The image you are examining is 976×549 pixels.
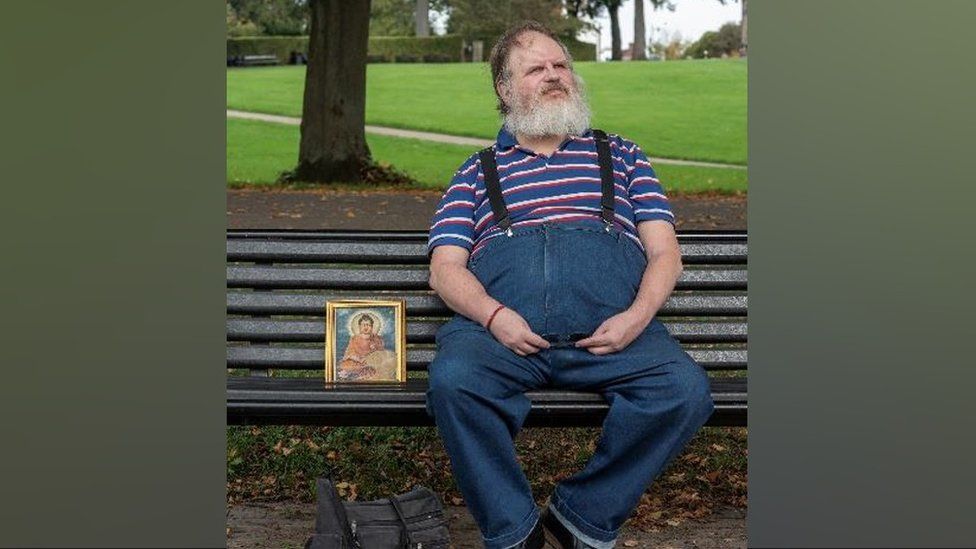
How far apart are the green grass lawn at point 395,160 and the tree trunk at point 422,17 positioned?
13971mm

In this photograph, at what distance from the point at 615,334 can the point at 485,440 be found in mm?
470

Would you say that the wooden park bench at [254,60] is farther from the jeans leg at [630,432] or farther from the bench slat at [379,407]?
the jeans leg at [630,432]

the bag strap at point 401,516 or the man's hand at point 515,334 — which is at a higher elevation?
the man's hand at point 515,334

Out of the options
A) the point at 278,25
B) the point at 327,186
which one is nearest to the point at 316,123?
the point at 327,186

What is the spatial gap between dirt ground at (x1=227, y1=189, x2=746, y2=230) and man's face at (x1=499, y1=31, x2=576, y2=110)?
551 centimetres

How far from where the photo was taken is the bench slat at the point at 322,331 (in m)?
4.42

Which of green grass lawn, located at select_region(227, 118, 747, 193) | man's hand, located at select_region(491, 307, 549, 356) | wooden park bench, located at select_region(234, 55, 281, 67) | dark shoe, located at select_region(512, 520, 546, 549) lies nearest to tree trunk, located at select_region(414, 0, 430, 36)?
wooden park bench, located at select_region(234, 55, 281, 67)

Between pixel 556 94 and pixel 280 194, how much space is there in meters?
9.46

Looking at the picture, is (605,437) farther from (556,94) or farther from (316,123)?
(316,123)

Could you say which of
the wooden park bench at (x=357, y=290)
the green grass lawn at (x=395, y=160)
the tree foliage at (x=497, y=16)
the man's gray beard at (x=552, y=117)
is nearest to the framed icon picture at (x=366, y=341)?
the wooden park bench at (x=357, y=290)

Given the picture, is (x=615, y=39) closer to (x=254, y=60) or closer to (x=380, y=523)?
(x=254, y=60)

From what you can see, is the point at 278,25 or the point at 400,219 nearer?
the point at 400,219

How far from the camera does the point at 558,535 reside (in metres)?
3.81

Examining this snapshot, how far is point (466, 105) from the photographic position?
2986 centimetres
